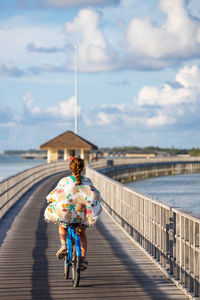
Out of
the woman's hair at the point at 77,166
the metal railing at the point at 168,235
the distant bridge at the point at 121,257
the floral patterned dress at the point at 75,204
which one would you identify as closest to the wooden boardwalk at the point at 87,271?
the distant bridge at the point at 121,257

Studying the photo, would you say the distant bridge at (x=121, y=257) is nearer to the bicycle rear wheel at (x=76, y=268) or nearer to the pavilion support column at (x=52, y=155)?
the bicycle rear wheel at (x=76, y=268)

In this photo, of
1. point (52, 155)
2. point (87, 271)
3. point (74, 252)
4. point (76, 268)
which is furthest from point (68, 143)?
point (76, 268)

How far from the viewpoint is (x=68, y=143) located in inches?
2953

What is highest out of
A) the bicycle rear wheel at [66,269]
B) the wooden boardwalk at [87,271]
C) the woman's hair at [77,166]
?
the woman's hair at [77,166]

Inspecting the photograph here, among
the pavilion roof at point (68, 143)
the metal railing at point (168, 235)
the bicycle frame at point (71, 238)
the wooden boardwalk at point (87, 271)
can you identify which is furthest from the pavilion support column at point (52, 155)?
the bicycle frame at point (71, 238)

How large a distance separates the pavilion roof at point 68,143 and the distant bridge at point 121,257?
5628 centimetres

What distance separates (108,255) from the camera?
12.1 meters

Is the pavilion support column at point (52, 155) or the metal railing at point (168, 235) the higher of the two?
the pavilion support column at point (52, 155)

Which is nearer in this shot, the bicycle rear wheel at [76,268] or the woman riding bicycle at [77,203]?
the bicycle rear wheel at [76,268]

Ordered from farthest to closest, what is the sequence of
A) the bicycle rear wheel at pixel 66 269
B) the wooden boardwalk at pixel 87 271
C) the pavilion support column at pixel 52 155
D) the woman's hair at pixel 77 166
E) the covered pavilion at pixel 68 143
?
the pavilion support column at pixel 52 155 → the covered pavilion at pixel 68 143 → the bicycle rear wheel at pixel 66 269 → the woman's hair at pixel 77 166 → the wooden boardwalk at pixel 87 271

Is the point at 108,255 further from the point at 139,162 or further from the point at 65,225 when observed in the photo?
the point at 139,162

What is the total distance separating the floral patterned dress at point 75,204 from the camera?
8.95m

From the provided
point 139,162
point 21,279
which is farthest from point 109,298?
point 139,162

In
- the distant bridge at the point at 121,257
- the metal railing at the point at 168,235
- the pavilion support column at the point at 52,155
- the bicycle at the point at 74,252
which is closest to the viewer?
the metal railing at the point at 168,235
